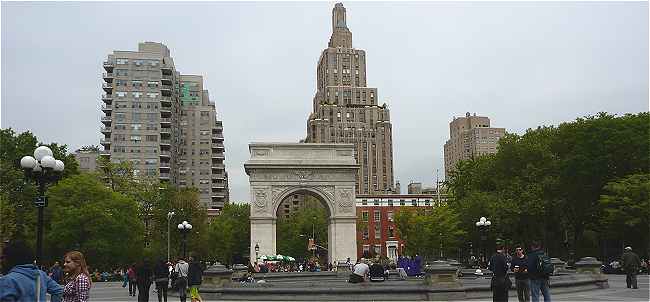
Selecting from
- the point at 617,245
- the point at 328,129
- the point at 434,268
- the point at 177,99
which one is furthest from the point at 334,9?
the point at 434,268

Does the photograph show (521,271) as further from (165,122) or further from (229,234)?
(165,122)

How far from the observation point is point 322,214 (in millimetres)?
96188

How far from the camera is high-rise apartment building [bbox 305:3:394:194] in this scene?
138 meters

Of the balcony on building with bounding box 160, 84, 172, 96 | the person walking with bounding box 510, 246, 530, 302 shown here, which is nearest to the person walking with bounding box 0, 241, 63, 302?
the person walking with bounding box 510, 246, 530, 302

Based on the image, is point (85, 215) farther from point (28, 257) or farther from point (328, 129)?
point (328, 129)

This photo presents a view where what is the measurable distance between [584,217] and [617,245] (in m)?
5.40

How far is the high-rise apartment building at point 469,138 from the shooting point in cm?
16550

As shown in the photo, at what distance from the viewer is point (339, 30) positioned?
5837 inches

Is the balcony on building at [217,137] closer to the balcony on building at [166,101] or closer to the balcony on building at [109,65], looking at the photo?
the balcony on building at [166,101]

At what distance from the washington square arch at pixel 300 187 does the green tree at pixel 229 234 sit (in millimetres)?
29387

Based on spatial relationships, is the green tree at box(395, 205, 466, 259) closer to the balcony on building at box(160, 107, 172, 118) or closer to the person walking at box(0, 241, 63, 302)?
the balcony on building at box(160, 107, 172, 118)

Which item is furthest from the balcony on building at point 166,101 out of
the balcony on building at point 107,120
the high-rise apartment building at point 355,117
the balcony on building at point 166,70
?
the high-rise apartment building at point 355,117

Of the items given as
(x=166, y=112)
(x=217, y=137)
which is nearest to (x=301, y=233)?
(x=217, y=137)

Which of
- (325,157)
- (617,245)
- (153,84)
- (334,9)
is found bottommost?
(617,245)
